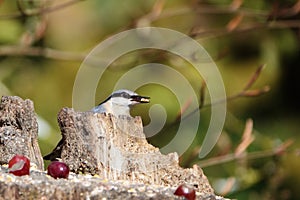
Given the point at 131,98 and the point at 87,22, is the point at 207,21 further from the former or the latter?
the point at 131,98

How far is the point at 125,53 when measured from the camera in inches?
126

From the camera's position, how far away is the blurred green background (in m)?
3.02

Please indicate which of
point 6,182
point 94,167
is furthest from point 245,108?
point 6,182

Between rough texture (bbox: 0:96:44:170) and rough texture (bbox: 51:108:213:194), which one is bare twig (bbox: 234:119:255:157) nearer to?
rough texture (bbox: 51:108:213:194)

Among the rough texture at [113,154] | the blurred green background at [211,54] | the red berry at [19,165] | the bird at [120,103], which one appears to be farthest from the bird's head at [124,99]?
the blurred green background at [211,54]

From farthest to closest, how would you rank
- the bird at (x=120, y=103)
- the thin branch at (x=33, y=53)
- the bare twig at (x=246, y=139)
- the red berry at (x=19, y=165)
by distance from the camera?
the thin branch at (x=33, y=53) < the bare twig at (x=246, y=139) < the bird at (x=120, y=103) < the red berry at (x=19, y=165)

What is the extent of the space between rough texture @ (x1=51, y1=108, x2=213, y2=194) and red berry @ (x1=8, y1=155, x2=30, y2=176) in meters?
0.13

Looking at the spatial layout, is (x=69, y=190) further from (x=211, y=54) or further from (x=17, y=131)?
(x=211, y=54)

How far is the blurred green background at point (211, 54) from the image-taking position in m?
3.02

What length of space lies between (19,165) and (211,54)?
2370mm

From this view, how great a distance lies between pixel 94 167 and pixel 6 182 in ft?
0.91

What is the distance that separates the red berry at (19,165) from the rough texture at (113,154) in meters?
0.13

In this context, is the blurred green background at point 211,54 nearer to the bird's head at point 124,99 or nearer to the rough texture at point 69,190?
the bird's head at point 124,99

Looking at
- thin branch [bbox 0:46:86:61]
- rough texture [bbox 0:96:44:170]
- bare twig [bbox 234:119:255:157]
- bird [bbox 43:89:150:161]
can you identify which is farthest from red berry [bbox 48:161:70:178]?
thin branch [bbox 0:46:86:61]
